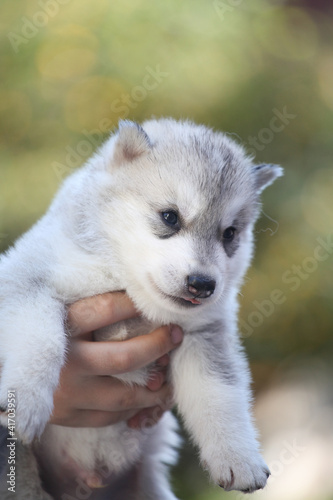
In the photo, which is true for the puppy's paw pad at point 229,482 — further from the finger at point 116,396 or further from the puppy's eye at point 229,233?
the puppy's eye at point 229,233

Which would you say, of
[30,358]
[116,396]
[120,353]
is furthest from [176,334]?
[30,358]

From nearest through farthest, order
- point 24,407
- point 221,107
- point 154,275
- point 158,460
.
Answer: point 24,407 → point 154,275 → point 158,460 → point 221,107

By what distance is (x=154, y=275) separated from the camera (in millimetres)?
2287

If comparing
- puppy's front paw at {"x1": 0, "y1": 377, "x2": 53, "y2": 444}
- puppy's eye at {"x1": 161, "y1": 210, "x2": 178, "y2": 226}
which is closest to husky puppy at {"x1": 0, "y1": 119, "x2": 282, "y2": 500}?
puppy's eye at {"x1": 161, "y1": 210, "x2": 178, "y2": 226}

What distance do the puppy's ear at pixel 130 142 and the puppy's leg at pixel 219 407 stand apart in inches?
39.0

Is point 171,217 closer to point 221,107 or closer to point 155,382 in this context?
point 155,382

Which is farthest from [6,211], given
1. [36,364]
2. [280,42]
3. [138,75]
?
[280,42]

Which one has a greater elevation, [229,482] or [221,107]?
[221,107]

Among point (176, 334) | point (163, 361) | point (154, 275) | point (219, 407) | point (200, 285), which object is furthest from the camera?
point (163, 361)

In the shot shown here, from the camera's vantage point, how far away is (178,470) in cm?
525

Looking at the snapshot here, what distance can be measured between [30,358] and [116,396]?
2.26 ft

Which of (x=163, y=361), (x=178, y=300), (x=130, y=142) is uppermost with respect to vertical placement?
(x=130, y=142)

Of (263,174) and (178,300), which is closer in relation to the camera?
(178,300)

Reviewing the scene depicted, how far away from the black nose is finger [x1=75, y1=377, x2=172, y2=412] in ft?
2.34
